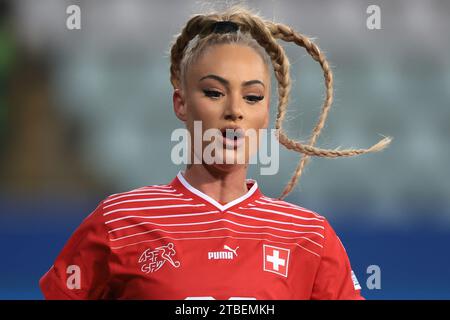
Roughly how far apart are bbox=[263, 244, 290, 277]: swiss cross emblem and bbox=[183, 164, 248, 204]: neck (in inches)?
8.2

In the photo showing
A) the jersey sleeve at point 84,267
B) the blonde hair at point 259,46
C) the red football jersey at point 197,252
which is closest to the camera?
the red football jersey at point 197,252

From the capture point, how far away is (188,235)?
2.04m

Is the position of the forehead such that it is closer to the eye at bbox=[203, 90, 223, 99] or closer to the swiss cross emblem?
the eye at bbox=[203, 90, 223, 99]

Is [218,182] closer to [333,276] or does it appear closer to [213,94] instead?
[213,94]

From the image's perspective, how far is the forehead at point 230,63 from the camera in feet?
6.79

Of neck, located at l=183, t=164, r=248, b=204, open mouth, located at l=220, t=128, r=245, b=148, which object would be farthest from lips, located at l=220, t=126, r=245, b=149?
neck, located at l=183, t=164, r=248, b=204

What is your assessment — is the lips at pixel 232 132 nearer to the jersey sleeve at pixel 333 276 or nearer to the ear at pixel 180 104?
the ear at pixel 180 104

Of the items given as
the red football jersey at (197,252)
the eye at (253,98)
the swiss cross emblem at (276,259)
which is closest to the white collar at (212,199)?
the red football jersey at (197,252)

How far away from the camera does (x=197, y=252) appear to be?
1996 millimetres

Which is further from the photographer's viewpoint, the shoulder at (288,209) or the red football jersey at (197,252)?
the shoulder at (288,209)

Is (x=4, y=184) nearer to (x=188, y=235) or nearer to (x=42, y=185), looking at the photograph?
(x=42, y=185)

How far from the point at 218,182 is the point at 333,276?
0.42m

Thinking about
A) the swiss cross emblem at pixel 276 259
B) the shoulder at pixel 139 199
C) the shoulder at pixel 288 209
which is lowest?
the swiss cross emblem at pixel 276 259

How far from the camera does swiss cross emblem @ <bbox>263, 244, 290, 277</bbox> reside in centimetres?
202
